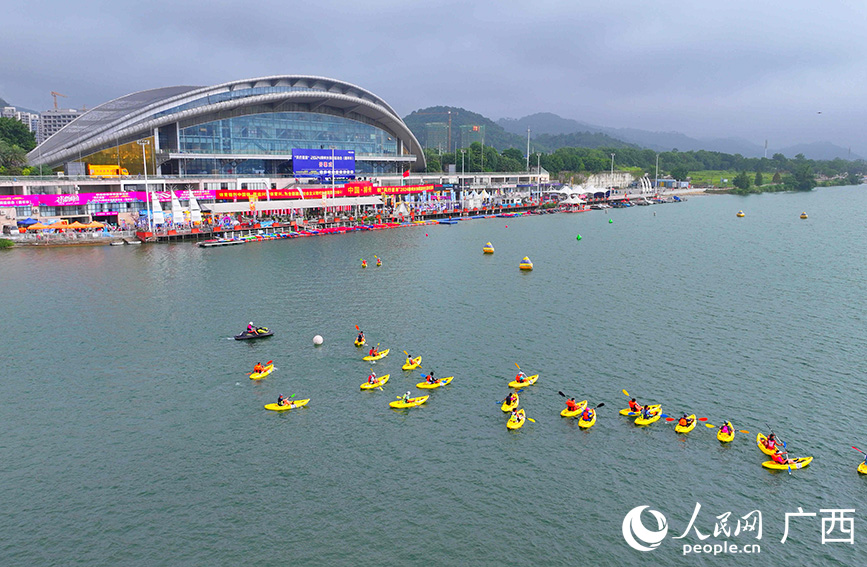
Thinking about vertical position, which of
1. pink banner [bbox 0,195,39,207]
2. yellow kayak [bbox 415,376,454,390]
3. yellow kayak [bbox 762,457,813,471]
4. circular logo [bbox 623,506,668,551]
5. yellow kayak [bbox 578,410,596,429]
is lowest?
circular logo [bbox 623,506,668,551]

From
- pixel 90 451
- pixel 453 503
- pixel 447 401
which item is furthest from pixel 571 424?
pixel 90 451

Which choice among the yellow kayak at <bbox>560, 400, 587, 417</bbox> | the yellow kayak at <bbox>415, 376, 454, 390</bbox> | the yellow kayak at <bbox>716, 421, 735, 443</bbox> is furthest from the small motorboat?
the yellow kayak at <bbox>716, 421, 735, 443</bbox>

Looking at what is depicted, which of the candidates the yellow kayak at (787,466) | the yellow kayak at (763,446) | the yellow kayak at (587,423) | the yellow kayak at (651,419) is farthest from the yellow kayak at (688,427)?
the yellow kayak at (587,423)

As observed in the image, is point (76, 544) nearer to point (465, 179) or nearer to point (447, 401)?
point (447, 401)

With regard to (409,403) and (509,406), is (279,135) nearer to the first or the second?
(409,403)

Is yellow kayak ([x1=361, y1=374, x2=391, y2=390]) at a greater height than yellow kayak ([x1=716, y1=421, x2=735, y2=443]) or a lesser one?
greater

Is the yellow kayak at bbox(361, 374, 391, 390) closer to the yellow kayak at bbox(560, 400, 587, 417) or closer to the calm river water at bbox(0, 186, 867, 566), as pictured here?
the calm river water at bbox(0, 186, 867, 566)

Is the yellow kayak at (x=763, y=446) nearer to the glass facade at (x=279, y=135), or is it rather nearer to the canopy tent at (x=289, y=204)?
the canopy tent at (x=289, y=204)
